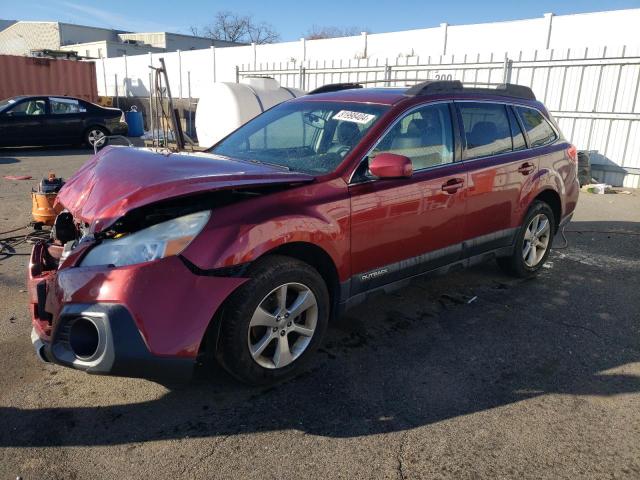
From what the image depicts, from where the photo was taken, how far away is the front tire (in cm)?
283

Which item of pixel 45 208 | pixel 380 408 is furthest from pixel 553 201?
pixel 45 208

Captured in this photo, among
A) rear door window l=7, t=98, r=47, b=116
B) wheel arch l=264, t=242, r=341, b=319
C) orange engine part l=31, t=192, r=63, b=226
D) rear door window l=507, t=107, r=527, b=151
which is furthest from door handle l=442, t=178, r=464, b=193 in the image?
rear door window l=7, t=98, r=47, b=116

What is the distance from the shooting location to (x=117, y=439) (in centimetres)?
262

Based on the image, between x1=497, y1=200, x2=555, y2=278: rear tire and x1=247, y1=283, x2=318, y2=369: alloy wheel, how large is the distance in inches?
103

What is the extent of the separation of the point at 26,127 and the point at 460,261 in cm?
1373

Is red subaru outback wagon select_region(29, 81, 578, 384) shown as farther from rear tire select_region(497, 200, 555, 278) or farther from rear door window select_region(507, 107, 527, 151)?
rear tire select_region(497, 200, 555, 278)

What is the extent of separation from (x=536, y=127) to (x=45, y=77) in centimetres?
2028

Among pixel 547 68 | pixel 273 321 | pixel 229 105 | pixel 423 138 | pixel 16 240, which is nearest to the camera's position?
pixel 273 321

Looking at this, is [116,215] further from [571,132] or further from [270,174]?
[571,132]

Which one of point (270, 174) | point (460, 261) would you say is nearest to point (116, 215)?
point (270, 174)

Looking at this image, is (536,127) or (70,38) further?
(70,38)

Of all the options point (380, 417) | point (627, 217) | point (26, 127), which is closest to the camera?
point (380, 417)

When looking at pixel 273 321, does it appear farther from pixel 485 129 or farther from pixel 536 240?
pixel 536 240

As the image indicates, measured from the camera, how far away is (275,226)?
115 inches
